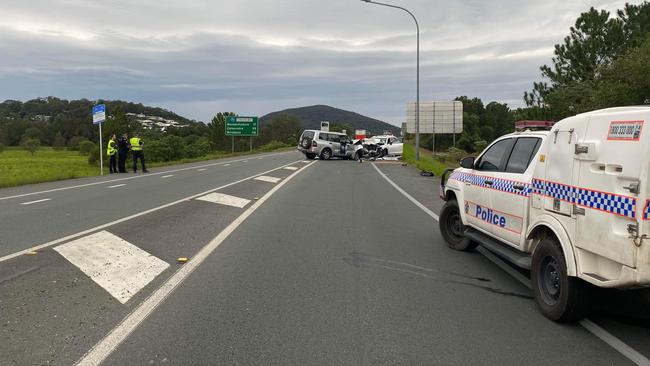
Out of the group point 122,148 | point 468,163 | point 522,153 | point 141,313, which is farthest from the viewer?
point 122,148

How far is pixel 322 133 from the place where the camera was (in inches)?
1526

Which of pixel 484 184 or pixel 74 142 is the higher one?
pixel 74 142

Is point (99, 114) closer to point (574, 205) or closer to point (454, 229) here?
point (454, 229)

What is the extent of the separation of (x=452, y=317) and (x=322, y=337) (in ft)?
4.24

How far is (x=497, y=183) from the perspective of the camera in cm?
636

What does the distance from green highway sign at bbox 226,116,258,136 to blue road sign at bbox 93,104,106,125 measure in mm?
34821

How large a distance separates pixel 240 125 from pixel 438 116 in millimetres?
27360

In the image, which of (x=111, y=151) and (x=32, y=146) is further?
(x=32, y=146)

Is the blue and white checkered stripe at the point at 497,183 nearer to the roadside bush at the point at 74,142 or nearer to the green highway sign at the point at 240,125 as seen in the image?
the green highway sign at the point at 240,125

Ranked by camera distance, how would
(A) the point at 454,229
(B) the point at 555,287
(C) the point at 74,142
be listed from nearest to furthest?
(B) the point at 555,287, (A) the point at 454,229, (C) the point at 74,142

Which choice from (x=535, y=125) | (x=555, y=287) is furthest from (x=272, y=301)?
(x=535, y=125)

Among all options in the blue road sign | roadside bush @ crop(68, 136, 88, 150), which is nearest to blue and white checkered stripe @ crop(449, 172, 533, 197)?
the blue road sign

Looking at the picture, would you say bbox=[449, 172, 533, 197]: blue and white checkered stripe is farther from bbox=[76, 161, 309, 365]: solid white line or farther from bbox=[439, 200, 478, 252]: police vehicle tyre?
bbox=[76, 161, 309, 365]: solid white line

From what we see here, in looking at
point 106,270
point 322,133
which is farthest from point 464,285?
point 322,133
